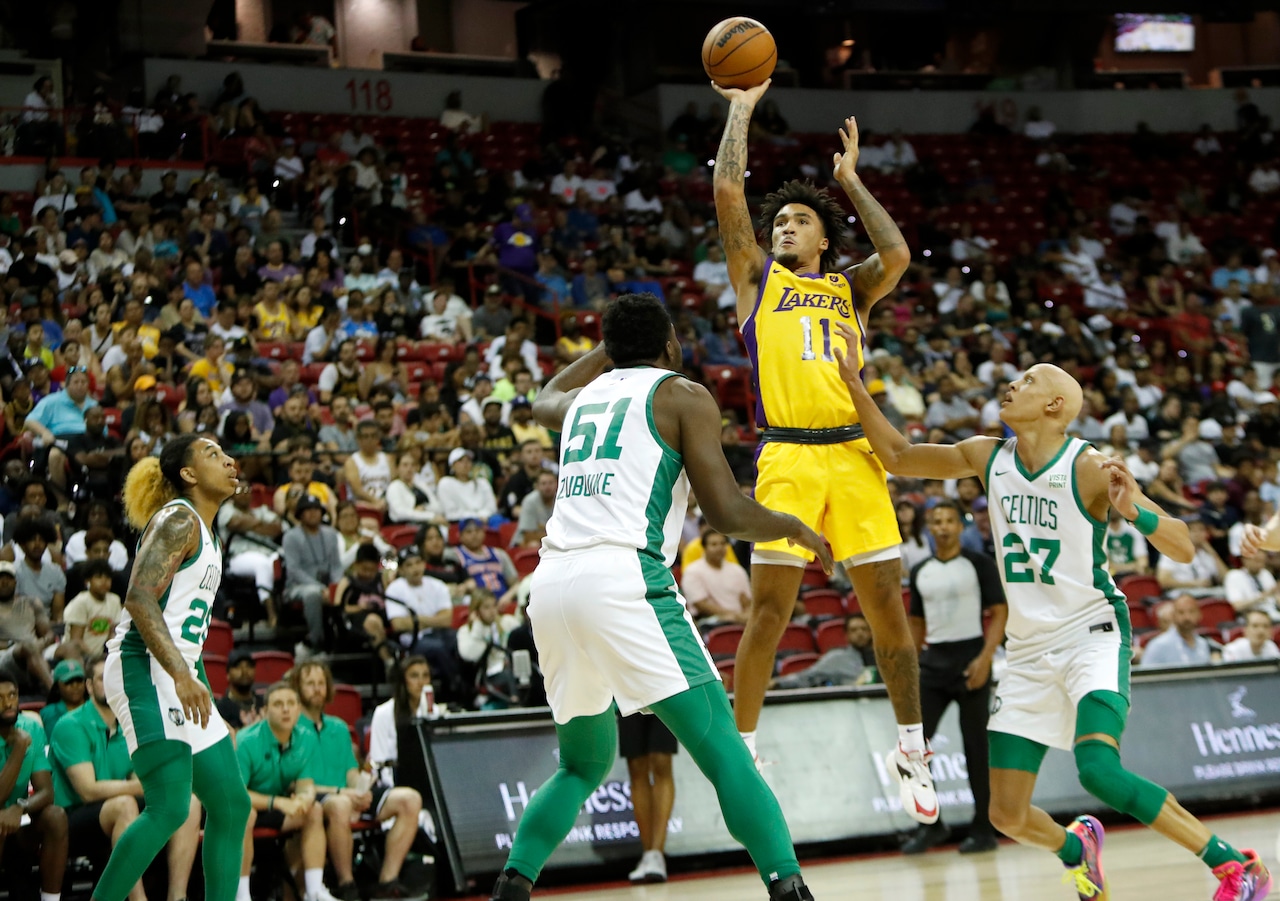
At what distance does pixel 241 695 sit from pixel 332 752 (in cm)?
80

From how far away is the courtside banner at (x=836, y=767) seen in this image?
32.0 ft

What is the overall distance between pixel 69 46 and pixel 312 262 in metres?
8.53

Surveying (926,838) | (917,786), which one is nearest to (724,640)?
(926,838)

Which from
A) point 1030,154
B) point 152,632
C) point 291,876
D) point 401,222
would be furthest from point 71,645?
point 1030,154

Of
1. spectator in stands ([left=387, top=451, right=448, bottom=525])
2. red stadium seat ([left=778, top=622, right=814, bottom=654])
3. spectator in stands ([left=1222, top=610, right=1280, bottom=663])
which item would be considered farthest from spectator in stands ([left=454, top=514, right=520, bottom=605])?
spectator in stands ([left=1222, top=610, right=1280, bottom=663])

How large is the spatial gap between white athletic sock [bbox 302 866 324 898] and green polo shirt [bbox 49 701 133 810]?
1.22m

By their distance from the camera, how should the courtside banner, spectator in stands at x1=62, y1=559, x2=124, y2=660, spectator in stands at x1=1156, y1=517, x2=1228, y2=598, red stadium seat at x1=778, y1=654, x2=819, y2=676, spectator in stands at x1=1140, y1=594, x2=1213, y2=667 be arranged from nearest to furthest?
the courtside banner → spectator in stands at x1=62, y1=559, x2=124, y2=660 → red stadium seat at x1=778, y1=654, x2=819, y2=676 → spectator in stands at x1=1140, y1=594, x2=1213, y2=667 → spectator in stands at x1=1156, y1=517, x2=1228, y2=598

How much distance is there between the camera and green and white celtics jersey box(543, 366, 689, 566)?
5.37 meters

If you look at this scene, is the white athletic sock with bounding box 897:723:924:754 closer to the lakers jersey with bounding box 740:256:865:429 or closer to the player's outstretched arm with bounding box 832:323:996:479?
the player's outstretched arm with bounding box 832:323:996:479

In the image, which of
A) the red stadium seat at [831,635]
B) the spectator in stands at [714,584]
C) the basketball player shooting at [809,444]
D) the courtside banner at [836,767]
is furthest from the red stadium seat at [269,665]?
the basketball player shooting at [809,444]

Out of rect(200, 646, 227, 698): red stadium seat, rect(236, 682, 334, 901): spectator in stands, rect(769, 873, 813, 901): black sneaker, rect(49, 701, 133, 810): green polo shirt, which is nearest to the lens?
rect(769, 873, 813, 901): black sneaker

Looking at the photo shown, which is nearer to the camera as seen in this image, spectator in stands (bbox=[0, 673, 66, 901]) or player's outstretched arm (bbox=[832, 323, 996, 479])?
player's outstretched arm (bbox=[832, 323, 996, 479])

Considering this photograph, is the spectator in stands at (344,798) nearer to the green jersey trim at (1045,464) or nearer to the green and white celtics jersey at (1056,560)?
the green and white celtics jersey at (1056,560)

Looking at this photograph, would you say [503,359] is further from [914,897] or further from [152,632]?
[152,632]
